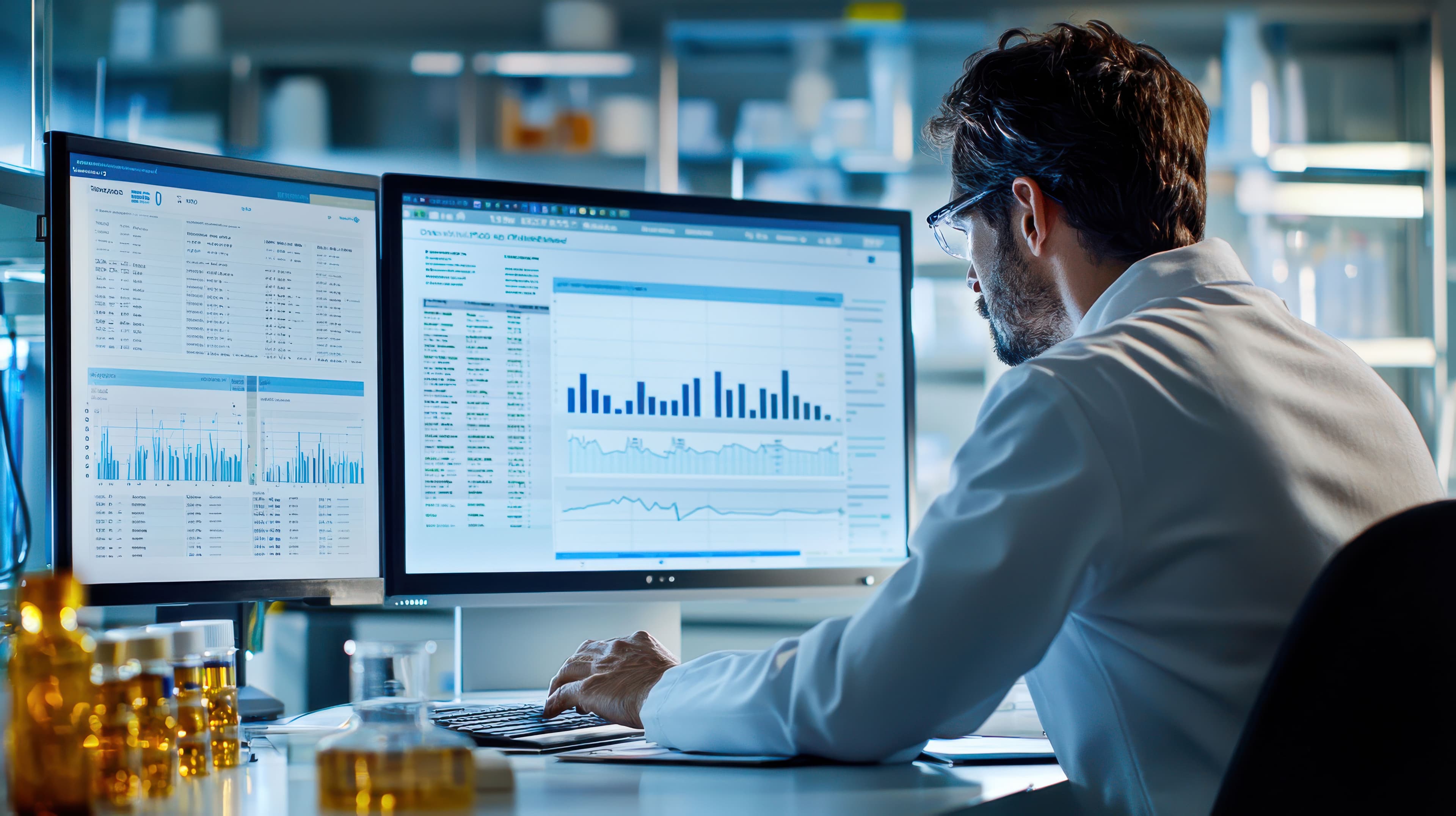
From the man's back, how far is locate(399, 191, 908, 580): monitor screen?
1.48ft

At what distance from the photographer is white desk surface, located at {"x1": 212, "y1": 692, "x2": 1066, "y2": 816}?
0.63 metres

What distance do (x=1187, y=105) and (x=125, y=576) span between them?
3.33 ft

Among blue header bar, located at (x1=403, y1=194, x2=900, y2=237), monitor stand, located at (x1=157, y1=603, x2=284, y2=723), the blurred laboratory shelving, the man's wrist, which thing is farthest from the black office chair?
the blurred laboratory shelving

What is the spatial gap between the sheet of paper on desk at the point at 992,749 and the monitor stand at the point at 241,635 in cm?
62

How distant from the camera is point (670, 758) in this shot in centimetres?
80

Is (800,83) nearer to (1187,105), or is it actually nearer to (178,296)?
(1187,105)

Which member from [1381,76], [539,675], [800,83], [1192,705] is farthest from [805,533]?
[1381,76]

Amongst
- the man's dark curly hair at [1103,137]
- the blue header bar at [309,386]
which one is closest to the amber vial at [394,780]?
the blue header bar at [309,386]

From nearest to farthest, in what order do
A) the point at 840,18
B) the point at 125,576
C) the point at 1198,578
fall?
the point at 1198,578 < the point at 125,576 < the point at 840,18

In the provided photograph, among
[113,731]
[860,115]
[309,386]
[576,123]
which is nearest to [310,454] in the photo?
[309,386]

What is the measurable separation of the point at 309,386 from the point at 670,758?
51cm

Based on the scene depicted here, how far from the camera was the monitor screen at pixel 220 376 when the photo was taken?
0.93 meters

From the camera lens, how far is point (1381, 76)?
9.29 feet

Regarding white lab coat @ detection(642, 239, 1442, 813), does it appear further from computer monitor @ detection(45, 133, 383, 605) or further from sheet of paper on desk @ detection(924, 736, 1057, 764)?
computer monitor @ detection(45, 133, 383, 605)
